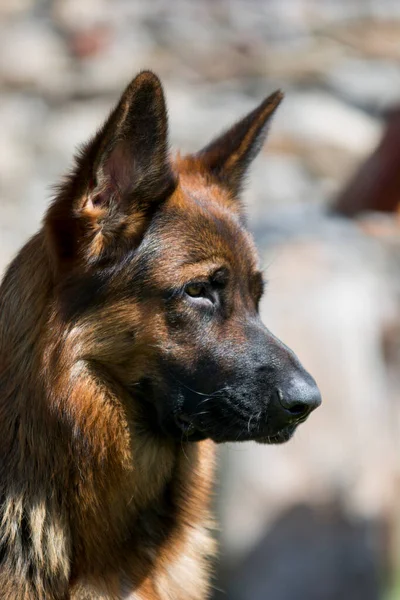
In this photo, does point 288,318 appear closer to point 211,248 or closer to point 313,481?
point 313,481

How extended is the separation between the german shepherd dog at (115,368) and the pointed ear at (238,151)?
0.58 metres

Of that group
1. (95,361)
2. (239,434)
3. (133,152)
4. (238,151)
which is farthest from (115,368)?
(238,151)

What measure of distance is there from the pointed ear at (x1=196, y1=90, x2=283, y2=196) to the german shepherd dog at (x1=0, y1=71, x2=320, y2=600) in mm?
579

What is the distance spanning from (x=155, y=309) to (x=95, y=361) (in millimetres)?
302

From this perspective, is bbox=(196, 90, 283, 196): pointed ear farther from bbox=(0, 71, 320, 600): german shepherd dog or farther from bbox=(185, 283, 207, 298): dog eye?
bbox=(185, 283, 207, 298): dog eye

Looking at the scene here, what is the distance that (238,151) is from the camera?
4168mm

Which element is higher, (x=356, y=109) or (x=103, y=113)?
(x=356, y=109)

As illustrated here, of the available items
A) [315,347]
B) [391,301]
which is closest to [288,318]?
[315,347]

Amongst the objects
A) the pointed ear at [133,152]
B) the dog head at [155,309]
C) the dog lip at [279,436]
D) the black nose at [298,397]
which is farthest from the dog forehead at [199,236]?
the dog lip at [279,436]

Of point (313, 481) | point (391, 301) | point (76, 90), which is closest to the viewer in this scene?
point (313, 481)

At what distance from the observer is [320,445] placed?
5977mm

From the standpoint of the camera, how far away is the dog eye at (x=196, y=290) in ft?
11.6

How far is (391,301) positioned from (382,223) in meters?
0.74

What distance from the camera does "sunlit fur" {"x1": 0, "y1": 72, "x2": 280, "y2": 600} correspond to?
3.39 m
